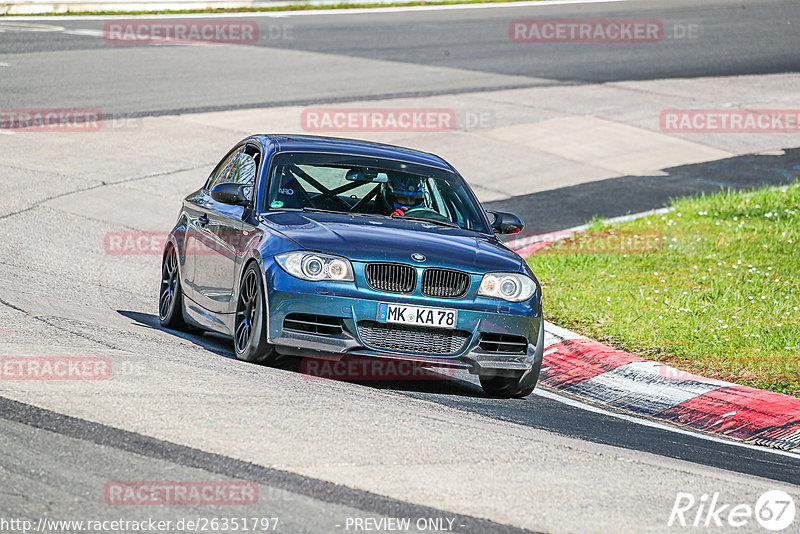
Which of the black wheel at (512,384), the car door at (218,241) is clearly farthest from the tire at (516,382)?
the car door at (218,241)

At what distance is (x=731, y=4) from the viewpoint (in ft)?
126

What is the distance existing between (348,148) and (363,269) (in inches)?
69.9

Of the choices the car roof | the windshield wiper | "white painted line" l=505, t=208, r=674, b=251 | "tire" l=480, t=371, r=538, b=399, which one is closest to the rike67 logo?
"tire" l=480, t=371, r=538, b=399

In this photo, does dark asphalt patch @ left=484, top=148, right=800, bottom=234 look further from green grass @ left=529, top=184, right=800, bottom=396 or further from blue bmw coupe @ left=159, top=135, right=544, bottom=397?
blue bmw coupe @ left=159, top=135, right=544, bottom=397

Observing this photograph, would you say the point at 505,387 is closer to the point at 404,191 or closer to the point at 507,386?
the point at 507,386

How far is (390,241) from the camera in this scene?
799 cm

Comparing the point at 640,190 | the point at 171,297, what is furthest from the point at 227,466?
the point at 640,190

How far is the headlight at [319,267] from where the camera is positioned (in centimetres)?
771

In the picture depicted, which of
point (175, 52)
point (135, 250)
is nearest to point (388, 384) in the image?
point (135, 250)

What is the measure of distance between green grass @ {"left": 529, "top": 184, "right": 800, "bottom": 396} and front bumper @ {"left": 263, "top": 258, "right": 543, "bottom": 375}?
226 cm

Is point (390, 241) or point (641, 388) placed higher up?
point (390, 241)

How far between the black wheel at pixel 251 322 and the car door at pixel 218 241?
23cm

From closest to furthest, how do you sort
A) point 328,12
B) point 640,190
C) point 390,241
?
point 390,241 < point 640,190 < point 328,12

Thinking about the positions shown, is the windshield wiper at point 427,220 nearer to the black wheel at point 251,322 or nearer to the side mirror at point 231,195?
the side mirror at point 231,195
